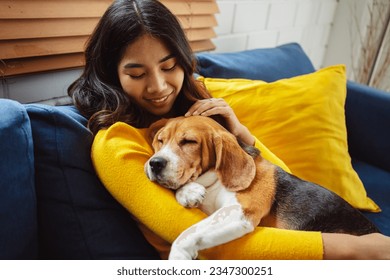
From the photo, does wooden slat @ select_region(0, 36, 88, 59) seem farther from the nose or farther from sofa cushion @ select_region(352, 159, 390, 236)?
sofa cushion @ select_region(352, 159, 390, 236)

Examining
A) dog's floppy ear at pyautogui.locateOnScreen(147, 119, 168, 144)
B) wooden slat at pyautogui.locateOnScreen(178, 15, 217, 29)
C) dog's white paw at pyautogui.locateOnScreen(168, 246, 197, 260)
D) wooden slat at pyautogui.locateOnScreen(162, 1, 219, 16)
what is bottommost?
dog's white paw at pyautogui.locateOnScreen(168, 246, 197, 260)

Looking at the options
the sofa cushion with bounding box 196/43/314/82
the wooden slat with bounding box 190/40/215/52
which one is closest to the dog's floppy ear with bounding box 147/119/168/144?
the sofa cushion with bounding box 196/43/314/82

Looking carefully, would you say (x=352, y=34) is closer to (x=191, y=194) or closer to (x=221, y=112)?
(x=221, y=112)

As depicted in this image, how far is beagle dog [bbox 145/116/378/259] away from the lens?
1.87 feet

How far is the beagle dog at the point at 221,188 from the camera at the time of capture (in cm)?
57

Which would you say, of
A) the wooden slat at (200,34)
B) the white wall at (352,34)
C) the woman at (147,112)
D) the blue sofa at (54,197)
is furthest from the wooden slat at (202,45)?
the white wall at (352,34)

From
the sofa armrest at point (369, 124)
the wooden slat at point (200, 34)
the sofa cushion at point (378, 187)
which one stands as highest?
the wooden slat at point (200, 34)

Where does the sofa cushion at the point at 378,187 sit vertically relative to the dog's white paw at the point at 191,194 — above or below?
below

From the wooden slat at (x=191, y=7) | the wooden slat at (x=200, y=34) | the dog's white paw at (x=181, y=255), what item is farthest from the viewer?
the wooden slat at (x=200, y=34)

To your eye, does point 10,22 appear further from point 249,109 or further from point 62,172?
point 249,109

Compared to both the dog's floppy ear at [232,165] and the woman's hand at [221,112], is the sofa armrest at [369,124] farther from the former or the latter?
the dog's floppy ear at [232,165]

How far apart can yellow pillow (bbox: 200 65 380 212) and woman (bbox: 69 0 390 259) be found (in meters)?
0.22

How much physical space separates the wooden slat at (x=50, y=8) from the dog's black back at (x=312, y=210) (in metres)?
0.77
